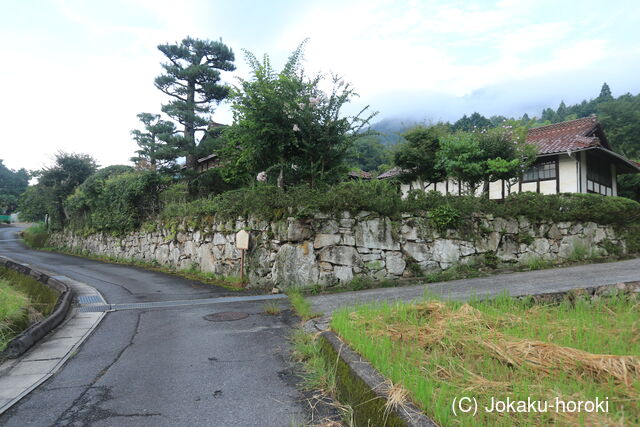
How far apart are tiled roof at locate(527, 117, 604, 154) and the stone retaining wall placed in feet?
21.4

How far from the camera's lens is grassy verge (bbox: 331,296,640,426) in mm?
1824

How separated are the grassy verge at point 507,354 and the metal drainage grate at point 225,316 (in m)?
2.17

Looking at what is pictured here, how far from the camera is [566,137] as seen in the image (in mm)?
16359

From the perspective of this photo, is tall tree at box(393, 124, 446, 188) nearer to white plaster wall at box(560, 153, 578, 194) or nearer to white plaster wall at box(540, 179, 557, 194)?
white plaster wall at box(540, 179, 557, 194)

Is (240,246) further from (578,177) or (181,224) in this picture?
(578,177)

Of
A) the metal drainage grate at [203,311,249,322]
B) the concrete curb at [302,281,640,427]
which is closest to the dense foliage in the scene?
the metal drainage grate at [203,311,249,322]

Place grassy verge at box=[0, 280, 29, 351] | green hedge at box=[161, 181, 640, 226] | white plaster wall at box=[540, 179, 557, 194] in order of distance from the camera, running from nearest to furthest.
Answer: grassy verge at box=[0, 280, 29, 351], green hedge at box=[161, 181, 640, 226], white plaster wall at box=[540, 179, 557, 194]

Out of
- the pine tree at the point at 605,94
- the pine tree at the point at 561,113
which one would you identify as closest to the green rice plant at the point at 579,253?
the pine tree at the point at 561,113

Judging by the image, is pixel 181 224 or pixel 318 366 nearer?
pixel 318 366

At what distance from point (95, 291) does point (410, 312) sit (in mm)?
7187

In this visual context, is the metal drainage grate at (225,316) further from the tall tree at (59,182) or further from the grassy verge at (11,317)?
the tall tree at (59,182)

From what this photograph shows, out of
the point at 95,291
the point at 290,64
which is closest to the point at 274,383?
the point at 95,291

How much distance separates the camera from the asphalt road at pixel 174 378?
8.21 feet

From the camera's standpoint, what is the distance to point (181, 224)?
37.1 ft
